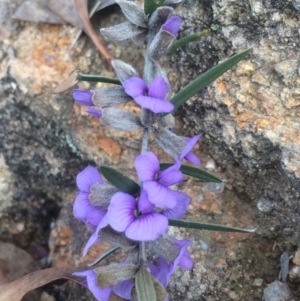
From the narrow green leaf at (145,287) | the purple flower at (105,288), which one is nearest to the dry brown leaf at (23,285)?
the purple flower at (105,288)

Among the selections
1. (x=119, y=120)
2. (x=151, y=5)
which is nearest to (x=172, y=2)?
(x=151, y=5)

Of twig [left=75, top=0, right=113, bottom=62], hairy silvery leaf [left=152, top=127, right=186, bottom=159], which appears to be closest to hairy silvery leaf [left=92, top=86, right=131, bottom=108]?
hairy silvery leaf [left=152, top=127, right=186, bottom=159]

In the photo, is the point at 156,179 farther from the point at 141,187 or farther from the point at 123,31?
the point at 123,31

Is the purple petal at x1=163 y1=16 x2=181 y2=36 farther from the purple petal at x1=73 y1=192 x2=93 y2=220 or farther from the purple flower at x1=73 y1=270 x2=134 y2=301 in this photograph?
the purple flower at x1=73 y1=270 x2=134 y2=301

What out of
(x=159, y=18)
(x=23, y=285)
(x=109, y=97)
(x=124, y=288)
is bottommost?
(x=23, y=285)

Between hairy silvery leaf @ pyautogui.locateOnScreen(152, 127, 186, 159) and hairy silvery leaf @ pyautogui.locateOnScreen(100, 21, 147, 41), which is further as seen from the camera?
hairy silvery leaf @ pyautogui.locateOnScreen(100, 21, 147, 41)

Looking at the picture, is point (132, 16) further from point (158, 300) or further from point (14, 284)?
point (14, 284)

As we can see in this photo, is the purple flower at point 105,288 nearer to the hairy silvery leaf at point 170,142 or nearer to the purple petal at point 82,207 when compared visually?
the purple petal at point 82,207
